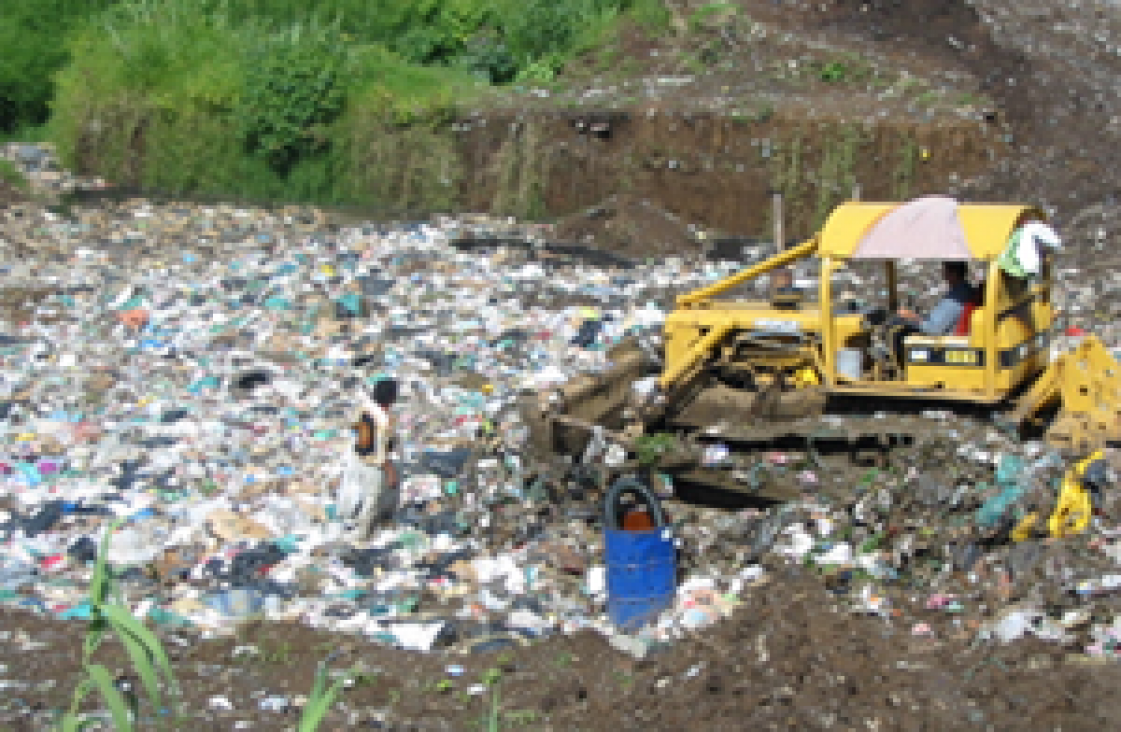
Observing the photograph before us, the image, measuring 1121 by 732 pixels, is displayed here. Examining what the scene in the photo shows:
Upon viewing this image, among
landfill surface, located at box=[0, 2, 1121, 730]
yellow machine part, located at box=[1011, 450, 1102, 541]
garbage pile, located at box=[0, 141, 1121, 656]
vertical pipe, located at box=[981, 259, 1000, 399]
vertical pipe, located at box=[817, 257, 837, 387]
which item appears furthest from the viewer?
vertical pipe, located at box=[817, 257, 837, 387]

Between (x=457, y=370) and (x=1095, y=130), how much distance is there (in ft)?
27.4

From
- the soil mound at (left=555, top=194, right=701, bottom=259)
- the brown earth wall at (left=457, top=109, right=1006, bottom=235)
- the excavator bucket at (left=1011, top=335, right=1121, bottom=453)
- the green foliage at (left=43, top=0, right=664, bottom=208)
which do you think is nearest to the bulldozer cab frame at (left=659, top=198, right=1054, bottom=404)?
the excavator bucket at (left=1011, top=335, right=1121, bottom=453)

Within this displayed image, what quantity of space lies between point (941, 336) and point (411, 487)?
10.6 ft

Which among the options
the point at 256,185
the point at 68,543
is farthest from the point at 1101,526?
the point at 256,185

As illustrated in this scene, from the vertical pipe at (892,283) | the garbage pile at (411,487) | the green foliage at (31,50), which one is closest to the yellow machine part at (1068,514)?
the garbage pile at (411,487)

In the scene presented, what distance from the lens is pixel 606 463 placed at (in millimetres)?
7637

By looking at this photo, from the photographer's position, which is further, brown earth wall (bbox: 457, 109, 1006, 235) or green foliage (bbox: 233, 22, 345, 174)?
green foliage (bbox: 233, 22, 345, 174)

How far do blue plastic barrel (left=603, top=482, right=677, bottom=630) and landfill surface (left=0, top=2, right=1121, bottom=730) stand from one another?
10 cm

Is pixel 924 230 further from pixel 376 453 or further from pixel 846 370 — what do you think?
pixel 376 453

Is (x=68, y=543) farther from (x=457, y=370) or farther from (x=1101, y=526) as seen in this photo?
(x=1101, y=526)

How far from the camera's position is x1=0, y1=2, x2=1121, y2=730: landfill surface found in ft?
18.0

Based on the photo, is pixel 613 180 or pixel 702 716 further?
pixel 613 180

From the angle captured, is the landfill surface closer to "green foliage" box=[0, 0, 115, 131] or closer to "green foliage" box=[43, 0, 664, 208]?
"green foliage" box=[43, 0, 664, 208]

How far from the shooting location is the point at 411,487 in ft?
26.7
